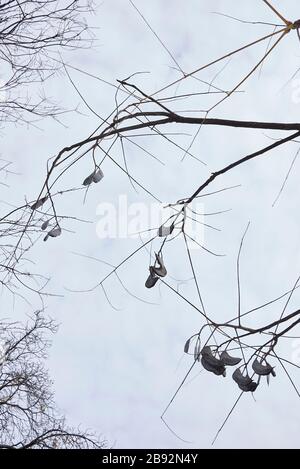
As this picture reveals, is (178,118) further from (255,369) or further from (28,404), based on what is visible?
(28,404)

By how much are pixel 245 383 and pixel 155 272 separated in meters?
0.22

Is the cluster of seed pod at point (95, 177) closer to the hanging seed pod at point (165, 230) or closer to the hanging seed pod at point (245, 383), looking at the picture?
the hanging seed pod at point (165, 230)

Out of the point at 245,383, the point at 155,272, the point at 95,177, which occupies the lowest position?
the point at 245,383

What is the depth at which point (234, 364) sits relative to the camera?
2.49 feet

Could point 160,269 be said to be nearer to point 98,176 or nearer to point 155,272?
point 155,272

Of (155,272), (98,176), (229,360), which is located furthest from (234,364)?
(98,176)

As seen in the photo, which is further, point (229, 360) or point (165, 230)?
point (165, 230)

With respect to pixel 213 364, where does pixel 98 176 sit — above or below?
above

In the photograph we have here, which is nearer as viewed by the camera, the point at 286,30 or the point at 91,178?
the point at 286,30

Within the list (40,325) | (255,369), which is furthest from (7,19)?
(255,369)
